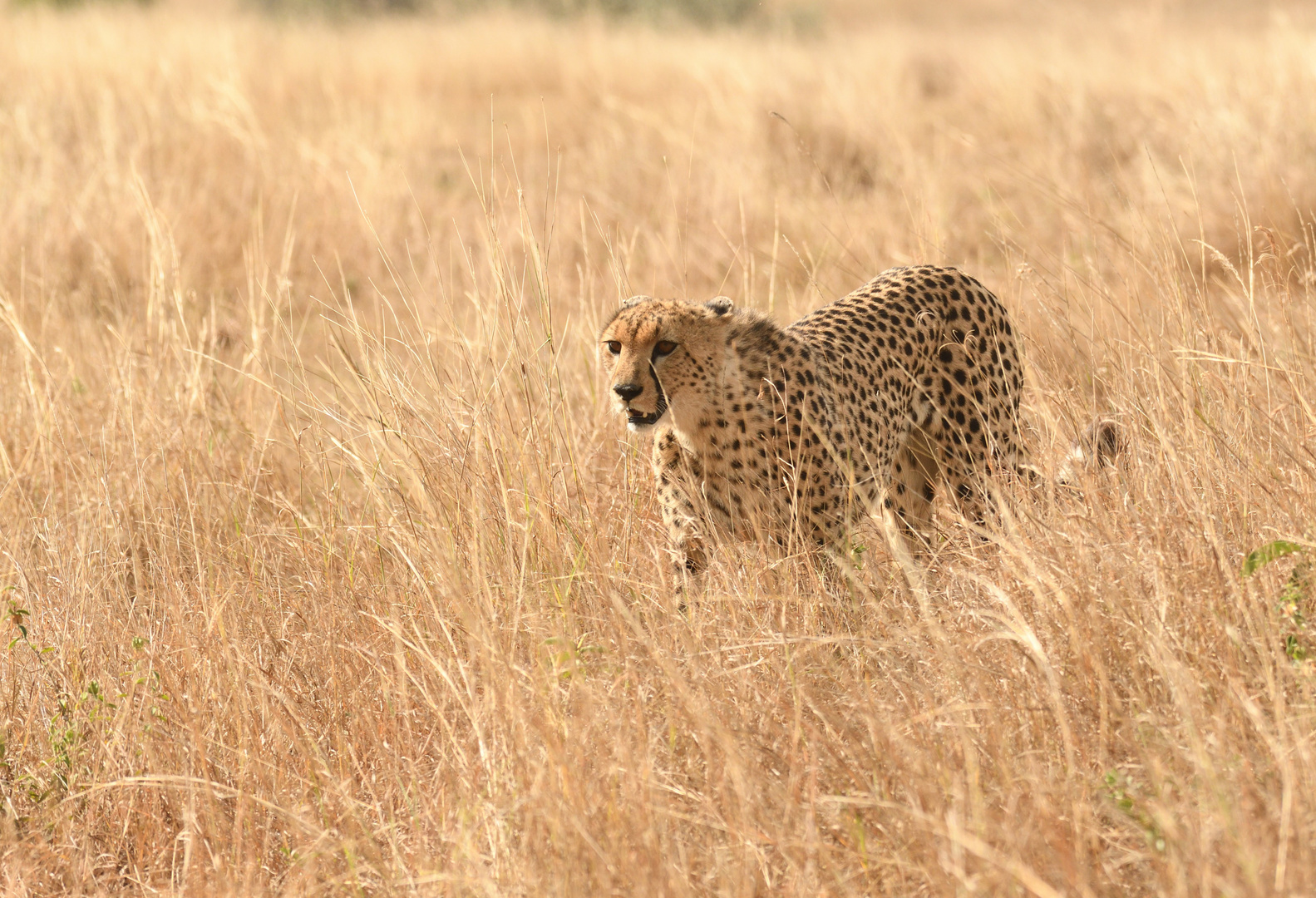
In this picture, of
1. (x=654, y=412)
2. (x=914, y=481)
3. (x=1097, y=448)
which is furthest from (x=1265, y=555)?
(x=914, y=481)

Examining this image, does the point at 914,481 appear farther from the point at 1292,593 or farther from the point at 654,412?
the point at 1292,593

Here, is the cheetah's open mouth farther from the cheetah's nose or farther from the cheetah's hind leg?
the cheetah's hind leg

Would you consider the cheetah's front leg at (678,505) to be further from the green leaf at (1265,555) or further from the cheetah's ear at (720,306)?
the green leaf at (1265,555)

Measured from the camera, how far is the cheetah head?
8.88 ft

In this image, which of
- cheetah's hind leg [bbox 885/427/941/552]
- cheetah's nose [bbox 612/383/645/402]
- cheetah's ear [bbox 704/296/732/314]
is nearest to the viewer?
cheetah's nose [bbox 612/383/645/402]

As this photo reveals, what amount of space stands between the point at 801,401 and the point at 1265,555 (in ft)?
3.47

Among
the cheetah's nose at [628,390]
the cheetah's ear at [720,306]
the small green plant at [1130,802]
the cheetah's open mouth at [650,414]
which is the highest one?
the cheetah's ear at [720,306]

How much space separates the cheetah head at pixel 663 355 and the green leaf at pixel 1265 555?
1.11m

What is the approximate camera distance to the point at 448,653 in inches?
102

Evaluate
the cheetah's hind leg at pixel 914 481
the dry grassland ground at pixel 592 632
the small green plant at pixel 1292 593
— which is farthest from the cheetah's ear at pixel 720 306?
the small green plant at pixel 1292 593

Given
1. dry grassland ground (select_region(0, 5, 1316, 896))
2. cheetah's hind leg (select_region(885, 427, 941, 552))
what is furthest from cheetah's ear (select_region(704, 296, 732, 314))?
cheetah's hind leg (select_region(885, 427, 941, 552))

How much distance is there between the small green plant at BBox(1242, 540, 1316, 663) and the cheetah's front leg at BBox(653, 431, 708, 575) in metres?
1.09

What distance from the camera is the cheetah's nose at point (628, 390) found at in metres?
2.67

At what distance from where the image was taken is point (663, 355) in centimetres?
277
